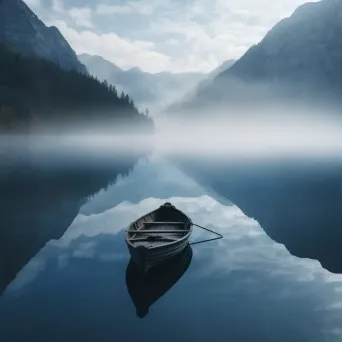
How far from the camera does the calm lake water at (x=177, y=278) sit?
1742 centimetres

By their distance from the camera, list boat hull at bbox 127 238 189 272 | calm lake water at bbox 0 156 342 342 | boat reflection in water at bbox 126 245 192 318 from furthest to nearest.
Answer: boat hull at bbox 127 238 189 272 < boat reflection in water at bbox 126 245 192 318 < calm lake water at bbox 0 156 342 342

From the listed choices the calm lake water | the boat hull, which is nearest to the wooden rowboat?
the boat hull

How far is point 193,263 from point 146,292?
603 cm

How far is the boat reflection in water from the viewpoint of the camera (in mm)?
20206

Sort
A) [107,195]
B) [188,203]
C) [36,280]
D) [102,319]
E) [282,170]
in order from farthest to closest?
[282,170], [107,195], [188,203], [36,280], [102,319]

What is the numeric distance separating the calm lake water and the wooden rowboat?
147 cm

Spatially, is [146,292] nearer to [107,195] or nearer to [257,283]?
[257,283]

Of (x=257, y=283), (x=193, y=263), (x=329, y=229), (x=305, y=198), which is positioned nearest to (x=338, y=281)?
(x=257, y=283)

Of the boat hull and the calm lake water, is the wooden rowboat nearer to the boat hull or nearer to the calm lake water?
the boat hull

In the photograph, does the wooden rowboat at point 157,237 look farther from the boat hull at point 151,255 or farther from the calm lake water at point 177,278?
the calm lake water at point 177,278

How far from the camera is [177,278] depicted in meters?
23.3

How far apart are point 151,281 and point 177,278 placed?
6.28 feet

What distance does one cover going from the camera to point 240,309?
19453 millimetres

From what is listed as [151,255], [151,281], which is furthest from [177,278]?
[151,255]
